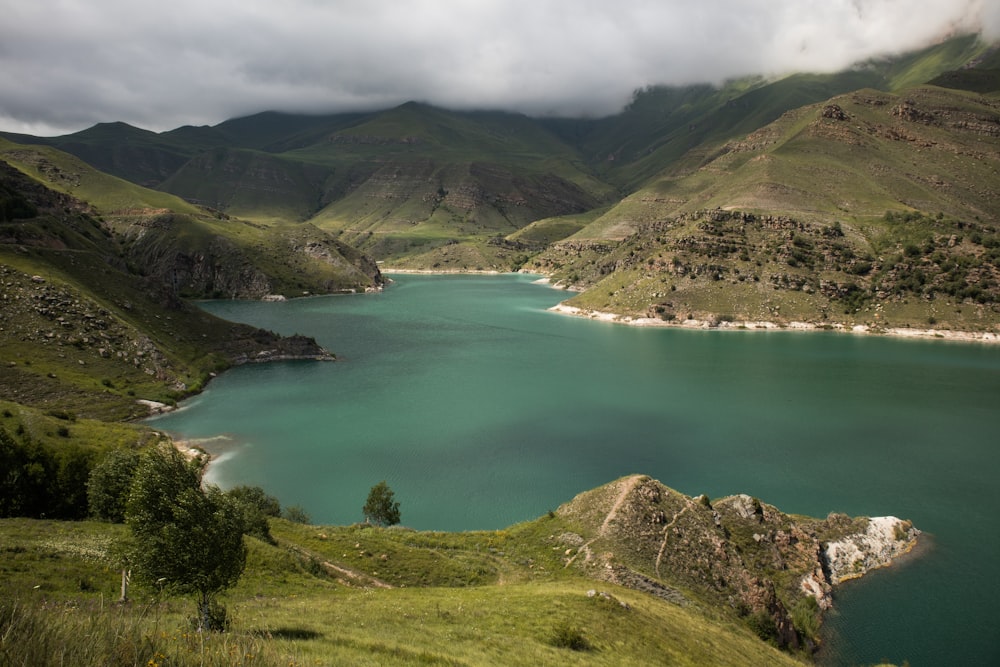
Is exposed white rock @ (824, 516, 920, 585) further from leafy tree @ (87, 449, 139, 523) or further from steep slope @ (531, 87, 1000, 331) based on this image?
steep slope @ (531, 87, 1000, 331)

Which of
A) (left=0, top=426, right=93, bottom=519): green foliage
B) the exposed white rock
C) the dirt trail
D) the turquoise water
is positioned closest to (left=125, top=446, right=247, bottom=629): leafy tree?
(left=0, top=426, right=93, bottom=519): green foliage

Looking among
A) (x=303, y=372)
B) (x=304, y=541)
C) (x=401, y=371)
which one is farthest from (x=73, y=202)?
(x=304, y=541)

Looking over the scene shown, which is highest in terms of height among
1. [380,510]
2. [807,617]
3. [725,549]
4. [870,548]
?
[725,549]

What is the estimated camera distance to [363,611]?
2016 cm

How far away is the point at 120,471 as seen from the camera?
106ft

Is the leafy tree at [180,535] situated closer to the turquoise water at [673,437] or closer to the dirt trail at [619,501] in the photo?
the dirt trail at [619,501]

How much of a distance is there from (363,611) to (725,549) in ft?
80.7

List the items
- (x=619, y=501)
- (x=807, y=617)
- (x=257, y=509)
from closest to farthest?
(x=807, y=617) < (x=257, y=509) < (x=619, y=501)

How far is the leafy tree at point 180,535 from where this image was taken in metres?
16.0

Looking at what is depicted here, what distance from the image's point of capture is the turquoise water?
3834 centimetres

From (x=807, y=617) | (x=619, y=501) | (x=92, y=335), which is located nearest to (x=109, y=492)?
(x=619, y=501)

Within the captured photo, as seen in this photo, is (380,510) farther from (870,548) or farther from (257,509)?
(870,548)

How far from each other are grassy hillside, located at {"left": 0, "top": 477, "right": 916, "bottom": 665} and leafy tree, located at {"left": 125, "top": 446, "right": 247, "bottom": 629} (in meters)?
0.97

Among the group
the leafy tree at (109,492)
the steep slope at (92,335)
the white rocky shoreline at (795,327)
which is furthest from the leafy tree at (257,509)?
the white rocky shoreline at (795,327)
